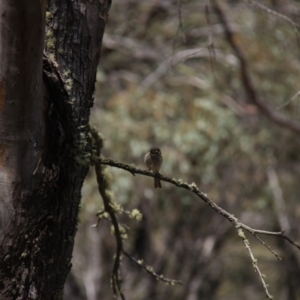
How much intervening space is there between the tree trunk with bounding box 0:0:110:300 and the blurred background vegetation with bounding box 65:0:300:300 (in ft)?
15.1


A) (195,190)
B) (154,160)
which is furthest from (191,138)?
(195,190)

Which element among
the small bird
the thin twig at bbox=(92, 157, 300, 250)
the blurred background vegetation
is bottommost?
the thin twig at bbox=(92, 157, 300, 250)

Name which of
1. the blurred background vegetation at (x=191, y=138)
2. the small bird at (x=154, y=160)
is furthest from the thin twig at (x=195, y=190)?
the blurred background vegetation at (x=191, y=138)

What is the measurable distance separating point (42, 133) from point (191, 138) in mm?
5760

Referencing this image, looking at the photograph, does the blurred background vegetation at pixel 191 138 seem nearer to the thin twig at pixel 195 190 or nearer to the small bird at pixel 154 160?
the small bird at pixel 154 160

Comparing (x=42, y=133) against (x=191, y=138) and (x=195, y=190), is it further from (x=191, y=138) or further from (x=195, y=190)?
(x=191, y=138)

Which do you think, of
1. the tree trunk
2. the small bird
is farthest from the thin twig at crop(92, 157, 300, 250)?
the small bird

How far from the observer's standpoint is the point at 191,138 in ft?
26.1

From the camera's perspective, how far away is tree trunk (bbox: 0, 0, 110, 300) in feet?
6.77

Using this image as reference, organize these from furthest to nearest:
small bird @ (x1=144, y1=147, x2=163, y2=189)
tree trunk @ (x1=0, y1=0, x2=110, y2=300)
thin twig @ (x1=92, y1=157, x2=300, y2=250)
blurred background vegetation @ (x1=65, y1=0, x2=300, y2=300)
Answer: blurred background vegetation @ (x1=65, y1=0, x2=300, y2=300)
small bird @ (x1=144, y1=147, x2=163, y2=189)
thin twig @ (x1=92, y1=157, x2=300, y2=250)
tree trunk @ (x1=0, y1=0, x2=110, y2=300)

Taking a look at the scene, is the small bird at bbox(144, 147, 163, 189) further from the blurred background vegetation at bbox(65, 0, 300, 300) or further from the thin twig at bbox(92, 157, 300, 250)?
the blurred background vegetation at bbox(65, 0, 300, 300)

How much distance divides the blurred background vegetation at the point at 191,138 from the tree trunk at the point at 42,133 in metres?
4.61

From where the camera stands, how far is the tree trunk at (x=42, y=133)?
2062mm

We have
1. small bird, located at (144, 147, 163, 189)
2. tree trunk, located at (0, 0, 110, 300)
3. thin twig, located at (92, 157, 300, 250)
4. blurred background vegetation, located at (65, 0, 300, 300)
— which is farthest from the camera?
blurred background vegetation, located at (65, 0, 300, 300)
